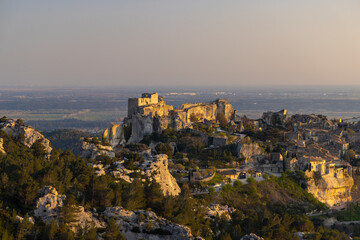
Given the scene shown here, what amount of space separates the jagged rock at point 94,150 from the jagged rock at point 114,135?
694 centimetres

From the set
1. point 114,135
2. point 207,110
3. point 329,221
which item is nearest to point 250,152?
point 329,221

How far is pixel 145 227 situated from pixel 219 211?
8962mm

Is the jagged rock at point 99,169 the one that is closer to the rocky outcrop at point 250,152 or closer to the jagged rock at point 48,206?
the jagged rock at point 48,206

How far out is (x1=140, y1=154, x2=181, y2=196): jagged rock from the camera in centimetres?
2777

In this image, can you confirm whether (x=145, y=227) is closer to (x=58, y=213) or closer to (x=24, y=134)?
(x=58, y=213)

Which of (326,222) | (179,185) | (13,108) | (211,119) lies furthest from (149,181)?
(13,108)

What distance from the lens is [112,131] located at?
42.6 metres

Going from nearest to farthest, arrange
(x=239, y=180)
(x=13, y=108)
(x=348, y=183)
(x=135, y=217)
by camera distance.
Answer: (x=135, y=217) < (x=239, y=180) < (x=348, y=183) < (x=13, y=108)

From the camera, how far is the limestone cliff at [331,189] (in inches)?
1444

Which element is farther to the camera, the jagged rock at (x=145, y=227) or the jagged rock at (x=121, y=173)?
the jagged rock at (x=121, y=173)

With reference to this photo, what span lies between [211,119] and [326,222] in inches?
889

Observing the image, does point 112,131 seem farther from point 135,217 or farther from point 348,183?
point 135,217

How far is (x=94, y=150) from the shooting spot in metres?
33.6

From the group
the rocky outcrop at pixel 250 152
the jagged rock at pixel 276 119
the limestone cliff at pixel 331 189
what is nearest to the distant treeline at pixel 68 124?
the jagged rock at pixel 276 119
